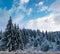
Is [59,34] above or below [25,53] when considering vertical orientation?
above

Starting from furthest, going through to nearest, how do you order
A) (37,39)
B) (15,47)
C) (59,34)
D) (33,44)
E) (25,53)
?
1. (59,34)
2. (37,39)
3. (33,44)
4. (15,47)
5. (25,53)

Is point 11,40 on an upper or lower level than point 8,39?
lower

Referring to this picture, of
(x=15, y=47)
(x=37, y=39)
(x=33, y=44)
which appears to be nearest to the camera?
(x=15, y=47)

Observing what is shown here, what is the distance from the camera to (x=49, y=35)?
121938 mm

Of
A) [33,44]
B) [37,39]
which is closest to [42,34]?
[37,39]

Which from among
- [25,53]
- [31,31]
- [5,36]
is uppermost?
[31,31]

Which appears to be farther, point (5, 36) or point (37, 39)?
point (37, 39)

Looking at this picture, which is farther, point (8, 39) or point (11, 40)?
point (11, 40)

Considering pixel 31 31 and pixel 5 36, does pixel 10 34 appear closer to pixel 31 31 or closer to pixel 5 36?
pixel 5 36

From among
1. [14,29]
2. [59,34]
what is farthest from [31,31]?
[14,29]

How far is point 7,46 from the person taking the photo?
108 ft

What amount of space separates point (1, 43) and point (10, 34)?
10.0ft

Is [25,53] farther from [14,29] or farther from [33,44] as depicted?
[33,44]

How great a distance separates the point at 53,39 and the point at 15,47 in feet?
295
